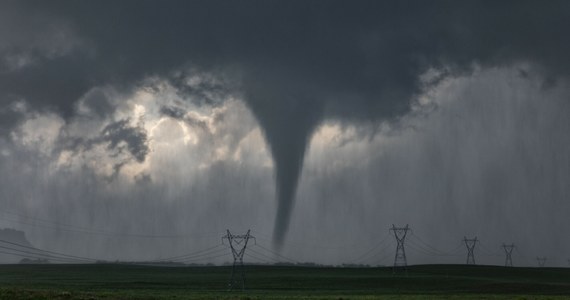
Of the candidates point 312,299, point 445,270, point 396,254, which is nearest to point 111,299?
point 312,299

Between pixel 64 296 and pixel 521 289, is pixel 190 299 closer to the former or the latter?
pixel 64 296

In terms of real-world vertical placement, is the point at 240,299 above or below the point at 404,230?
below

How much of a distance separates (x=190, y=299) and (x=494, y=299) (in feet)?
131

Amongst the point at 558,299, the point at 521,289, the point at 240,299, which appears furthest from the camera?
the point at 521,289

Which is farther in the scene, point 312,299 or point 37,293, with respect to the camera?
point 312,299

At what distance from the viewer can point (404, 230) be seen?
169500 mm

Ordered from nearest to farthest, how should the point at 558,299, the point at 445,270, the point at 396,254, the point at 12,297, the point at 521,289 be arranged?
the point at 12,297 → the point at 558,299 → the point at 521,289 → the point at 396,254 → the point at 445,270

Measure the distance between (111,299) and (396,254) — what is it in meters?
130

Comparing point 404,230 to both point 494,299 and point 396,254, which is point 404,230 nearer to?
point 396,254

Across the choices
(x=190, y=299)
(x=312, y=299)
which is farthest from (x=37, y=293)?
(x=312, y=299)

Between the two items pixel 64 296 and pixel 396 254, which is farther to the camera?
pixel 396 254

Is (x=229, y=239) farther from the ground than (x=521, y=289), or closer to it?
farther from the ground

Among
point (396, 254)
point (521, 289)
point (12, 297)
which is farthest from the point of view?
point (396, 254)

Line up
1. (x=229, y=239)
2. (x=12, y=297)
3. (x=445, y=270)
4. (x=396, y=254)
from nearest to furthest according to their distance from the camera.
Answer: (x=12, y=297) → (x=229, y=239) → (x=396, y=254) → (x=445, y=270)
